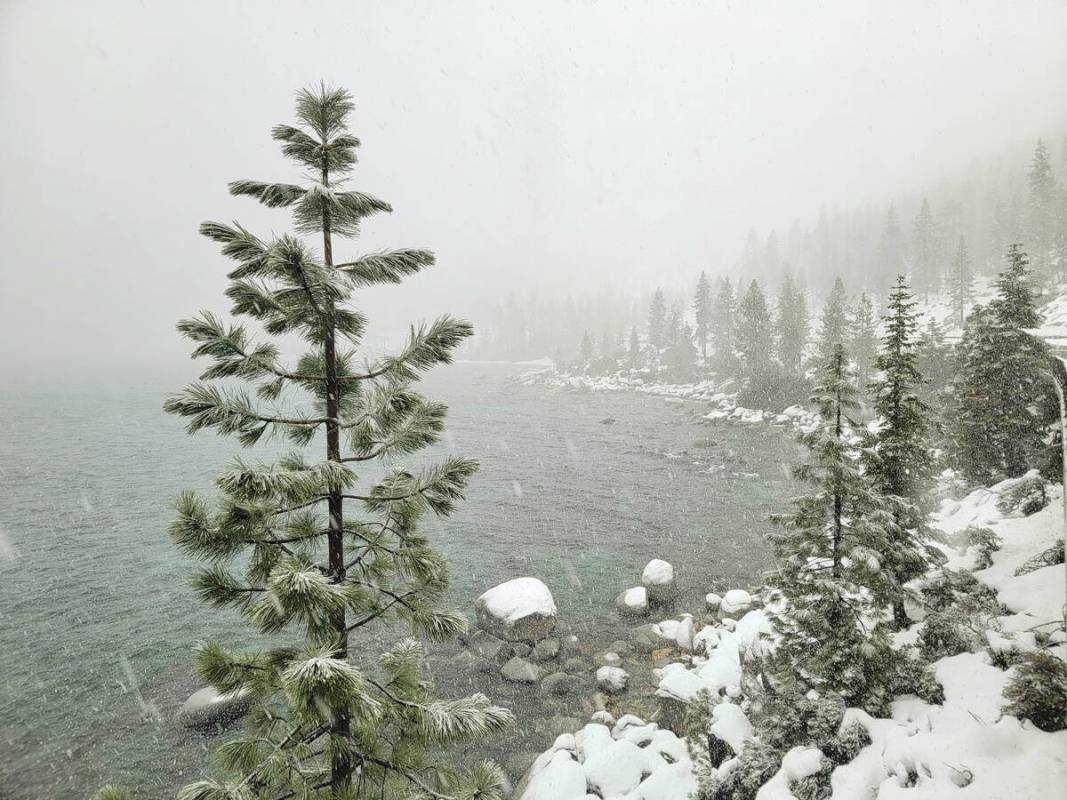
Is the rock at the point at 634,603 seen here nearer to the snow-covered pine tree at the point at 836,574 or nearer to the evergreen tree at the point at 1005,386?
the snow-covered pine tree at the point at 836,574

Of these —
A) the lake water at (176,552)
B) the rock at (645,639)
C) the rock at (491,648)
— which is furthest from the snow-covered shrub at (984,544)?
the rock at (491,648)

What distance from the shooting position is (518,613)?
54.8 feet

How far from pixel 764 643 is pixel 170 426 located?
7493cm

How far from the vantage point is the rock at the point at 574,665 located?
1531cm

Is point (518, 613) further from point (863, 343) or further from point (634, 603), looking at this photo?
point (863, 343)

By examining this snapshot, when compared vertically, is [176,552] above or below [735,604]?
below

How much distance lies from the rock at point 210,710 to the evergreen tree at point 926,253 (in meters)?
101

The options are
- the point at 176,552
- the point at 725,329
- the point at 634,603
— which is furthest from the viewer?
the point at 725,329

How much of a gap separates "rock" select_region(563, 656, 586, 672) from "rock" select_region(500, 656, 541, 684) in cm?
93

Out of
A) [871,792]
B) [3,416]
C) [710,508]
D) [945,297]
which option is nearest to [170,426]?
[3,416]

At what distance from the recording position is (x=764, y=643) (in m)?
11.8

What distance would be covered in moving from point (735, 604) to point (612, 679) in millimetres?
6215

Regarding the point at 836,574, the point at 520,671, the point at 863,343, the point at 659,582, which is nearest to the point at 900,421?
the point at 836,574

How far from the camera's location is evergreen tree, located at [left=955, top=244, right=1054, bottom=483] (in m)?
16.8
